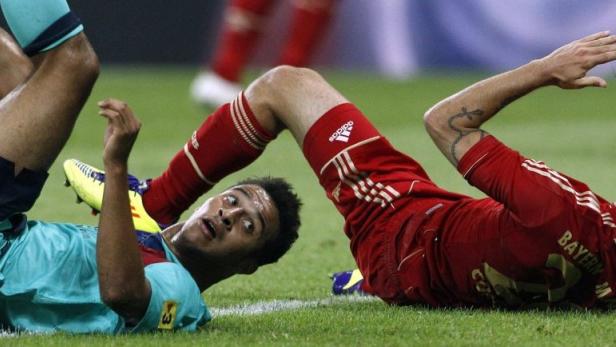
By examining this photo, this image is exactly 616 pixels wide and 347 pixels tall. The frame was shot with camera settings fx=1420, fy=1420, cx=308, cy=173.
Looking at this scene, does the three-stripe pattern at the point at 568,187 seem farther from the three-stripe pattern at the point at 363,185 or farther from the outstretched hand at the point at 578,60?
the three-stripe pattern at the point at 363,185

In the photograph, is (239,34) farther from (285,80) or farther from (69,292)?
(69,292)

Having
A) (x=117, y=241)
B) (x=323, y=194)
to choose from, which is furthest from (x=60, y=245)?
(x=323, y=194)

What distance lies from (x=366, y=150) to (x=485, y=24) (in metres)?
10.7

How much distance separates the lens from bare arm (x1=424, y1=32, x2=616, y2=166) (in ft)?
14.0

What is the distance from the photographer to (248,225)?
4402mm

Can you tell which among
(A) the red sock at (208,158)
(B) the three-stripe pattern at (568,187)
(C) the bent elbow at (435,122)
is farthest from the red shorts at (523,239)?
(A) the red sock at (208,158)

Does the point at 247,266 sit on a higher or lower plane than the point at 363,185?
lower

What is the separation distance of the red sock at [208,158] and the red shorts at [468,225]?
0.25m

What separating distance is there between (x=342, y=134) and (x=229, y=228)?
0.53 metres

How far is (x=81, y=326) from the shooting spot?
158 inches

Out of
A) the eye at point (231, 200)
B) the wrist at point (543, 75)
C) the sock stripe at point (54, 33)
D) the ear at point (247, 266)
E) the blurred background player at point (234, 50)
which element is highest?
the sock stripe at point (54, 33)

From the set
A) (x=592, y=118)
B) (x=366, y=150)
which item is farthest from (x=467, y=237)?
(x=592, y=118)

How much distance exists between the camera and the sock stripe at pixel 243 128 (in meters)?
4.82

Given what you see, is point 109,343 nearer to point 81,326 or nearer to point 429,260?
point 81,326
